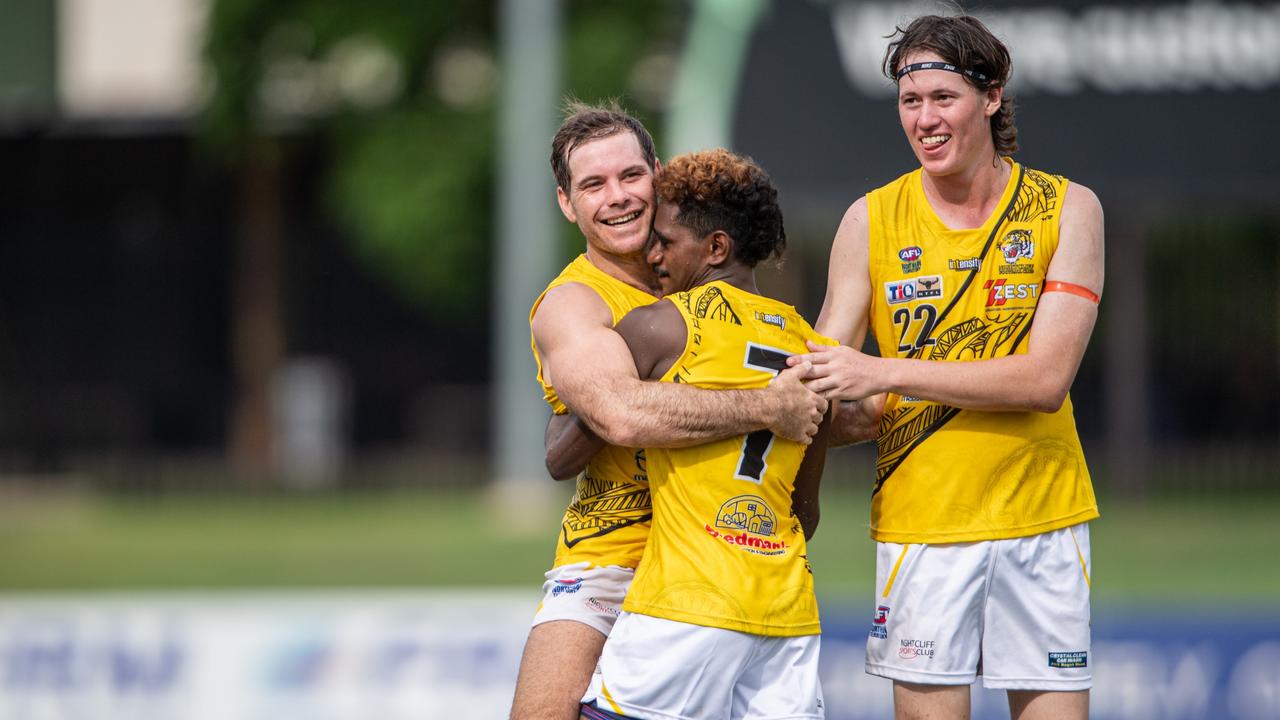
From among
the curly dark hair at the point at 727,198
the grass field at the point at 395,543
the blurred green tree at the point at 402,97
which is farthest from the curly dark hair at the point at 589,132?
the blurred green tree at the point at 402,97

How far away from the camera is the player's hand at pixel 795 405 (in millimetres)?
3988

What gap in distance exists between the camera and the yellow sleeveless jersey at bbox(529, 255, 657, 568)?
4367 millimetres

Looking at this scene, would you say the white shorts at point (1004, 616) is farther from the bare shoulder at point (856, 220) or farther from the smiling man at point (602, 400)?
the bare shoulder at point (856, 220)

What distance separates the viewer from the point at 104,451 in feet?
79.2

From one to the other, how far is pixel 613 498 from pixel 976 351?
1030 millimetres

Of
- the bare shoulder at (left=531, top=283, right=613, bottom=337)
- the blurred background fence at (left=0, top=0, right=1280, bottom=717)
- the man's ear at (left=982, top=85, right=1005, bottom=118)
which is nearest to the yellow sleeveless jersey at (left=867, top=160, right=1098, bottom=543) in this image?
the man's ear at (left=982, top=85, right=1005, bottom=118)

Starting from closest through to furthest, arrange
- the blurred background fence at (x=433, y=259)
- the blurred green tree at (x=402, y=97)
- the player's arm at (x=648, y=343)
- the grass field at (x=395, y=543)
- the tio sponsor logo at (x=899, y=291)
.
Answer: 1. the player's arm at (x=648, y=343)
2. the tio sponsor logo at (x=899, y=291)
3. the blurred background fence at (x=433, y=259)
4. the grass field at (x=395, y=543)
5. the blurred green tree at (x=402, y=97)

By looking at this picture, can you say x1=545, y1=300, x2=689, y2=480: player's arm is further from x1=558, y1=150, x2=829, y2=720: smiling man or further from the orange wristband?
the orange wristband

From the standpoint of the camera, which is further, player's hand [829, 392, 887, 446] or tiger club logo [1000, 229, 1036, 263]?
player's hand [829, 392, 887, 446]

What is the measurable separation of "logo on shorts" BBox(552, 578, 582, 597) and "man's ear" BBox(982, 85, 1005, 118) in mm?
1612

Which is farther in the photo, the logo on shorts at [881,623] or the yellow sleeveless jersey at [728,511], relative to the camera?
the logo on shorts at [881,623]

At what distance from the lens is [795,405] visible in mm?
3992

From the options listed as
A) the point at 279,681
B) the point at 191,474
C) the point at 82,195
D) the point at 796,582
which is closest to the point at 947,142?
the point at 796,582

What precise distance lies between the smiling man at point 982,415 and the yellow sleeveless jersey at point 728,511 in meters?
0.22
